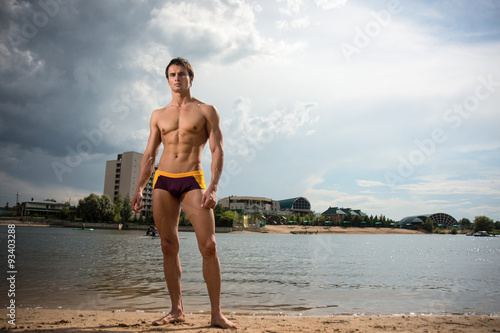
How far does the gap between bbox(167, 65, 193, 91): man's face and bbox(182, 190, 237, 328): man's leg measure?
5.00ft

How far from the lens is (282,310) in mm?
6844

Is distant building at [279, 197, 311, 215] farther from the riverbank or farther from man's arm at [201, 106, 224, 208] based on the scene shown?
man's arm at [201, 106, 224, 208]

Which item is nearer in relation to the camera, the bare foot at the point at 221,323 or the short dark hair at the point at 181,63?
the bare foot at the point at 221,323

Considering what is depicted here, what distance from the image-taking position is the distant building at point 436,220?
184750mm

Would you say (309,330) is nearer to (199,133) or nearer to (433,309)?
(199,133)

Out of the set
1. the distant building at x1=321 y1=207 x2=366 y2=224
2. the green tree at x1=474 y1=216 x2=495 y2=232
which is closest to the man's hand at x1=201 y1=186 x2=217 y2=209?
the distant building at x1=321 y1=207 x2=366 y2=224

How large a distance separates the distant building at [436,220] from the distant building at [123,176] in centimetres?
14040

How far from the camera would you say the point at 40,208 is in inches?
5290

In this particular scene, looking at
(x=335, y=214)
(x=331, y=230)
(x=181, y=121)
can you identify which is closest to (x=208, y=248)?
(x=181, y=121)

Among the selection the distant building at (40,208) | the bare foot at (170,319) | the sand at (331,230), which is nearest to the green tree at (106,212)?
the distant building at (40,208)

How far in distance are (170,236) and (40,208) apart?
155 m

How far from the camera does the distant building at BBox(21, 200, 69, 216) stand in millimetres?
129250

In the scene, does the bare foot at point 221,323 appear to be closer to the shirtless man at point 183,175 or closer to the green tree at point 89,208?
the shirtless man at point 183,175

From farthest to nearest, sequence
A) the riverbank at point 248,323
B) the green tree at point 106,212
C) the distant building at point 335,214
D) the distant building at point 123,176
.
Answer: the distant building at point 335,214
the distant building at point 123,176
the green tree at point 106,212
the riverbank at point 248,323
